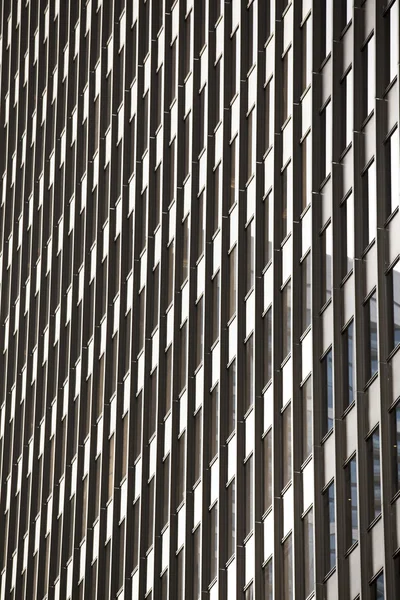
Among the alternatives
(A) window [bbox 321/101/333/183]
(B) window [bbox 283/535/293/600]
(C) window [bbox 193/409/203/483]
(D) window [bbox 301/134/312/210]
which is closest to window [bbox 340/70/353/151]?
(A) window [bbox 321/101/333/183]

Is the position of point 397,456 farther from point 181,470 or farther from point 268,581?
point 181,470

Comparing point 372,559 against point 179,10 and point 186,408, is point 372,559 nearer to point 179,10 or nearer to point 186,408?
point 186,408

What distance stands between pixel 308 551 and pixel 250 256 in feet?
42.1

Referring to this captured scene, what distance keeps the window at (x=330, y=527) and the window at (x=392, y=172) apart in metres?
9.10

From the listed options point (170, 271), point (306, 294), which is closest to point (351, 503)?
point (306, 294)

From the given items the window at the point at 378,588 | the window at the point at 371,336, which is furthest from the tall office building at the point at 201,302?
the window at the point at 378,588

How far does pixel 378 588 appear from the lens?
41.9m

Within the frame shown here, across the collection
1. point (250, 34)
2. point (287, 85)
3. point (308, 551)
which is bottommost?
point (308, 551)

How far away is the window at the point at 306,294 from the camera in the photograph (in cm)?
4900

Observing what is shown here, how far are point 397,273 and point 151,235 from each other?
71.6 ft

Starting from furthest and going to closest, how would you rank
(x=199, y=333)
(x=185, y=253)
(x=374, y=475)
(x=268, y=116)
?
(x=185, y=253) → (x=199, y=333) → (x=268, y=116) → (x=374, y=475)

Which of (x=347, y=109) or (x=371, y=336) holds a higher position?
(x=347, y=109)

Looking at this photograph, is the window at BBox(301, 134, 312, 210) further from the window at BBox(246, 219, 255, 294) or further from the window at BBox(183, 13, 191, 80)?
the window at BBox(183, 13, 191, 80)

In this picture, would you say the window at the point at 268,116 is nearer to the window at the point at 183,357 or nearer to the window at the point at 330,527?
the window at the point at 183,357
